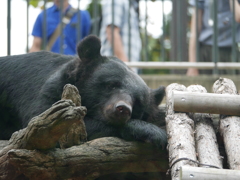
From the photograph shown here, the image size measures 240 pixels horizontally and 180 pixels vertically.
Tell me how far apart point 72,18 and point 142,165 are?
467 cm

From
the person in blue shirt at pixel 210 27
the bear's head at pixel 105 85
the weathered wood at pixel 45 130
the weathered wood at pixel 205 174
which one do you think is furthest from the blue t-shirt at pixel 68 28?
the weathered wood at pixel 205 174

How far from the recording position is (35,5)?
14.2m

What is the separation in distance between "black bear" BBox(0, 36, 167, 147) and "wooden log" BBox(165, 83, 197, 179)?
0.60 feet

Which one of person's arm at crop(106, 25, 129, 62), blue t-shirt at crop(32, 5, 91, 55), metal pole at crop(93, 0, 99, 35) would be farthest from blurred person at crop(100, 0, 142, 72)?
blue t-shirt at crop(32, 5, 91, 55)

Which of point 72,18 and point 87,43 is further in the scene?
point 72,18

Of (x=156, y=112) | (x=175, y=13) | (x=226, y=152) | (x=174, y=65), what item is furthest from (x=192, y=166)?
(x=175, y=13)

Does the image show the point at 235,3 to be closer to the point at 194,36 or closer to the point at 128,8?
the point at 194,36

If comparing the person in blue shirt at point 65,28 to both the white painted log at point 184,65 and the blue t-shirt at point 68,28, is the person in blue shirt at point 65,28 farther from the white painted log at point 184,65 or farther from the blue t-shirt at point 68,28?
Result: the white painted log at point 184,65

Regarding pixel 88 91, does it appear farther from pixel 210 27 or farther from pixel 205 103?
pixel 210 27

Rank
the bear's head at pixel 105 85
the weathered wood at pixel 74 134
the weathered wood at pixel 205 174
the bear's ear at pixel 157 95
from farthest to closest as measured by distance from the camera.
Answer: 1. the bear's ear at pixel 157 95
2. the bear's head at pixel 105 85
3. the weathered wood at pixel 74 134
4. the weathered wood at pixel 205 174

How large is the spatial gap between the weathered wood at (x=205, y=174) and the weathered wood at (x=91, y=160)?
2.83ft

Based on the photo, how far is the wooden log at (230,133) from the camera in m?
3.75

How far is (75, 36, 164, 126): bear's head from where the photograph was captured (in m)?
4.80

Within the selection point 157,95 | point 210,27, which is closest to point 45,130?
point 157,95
